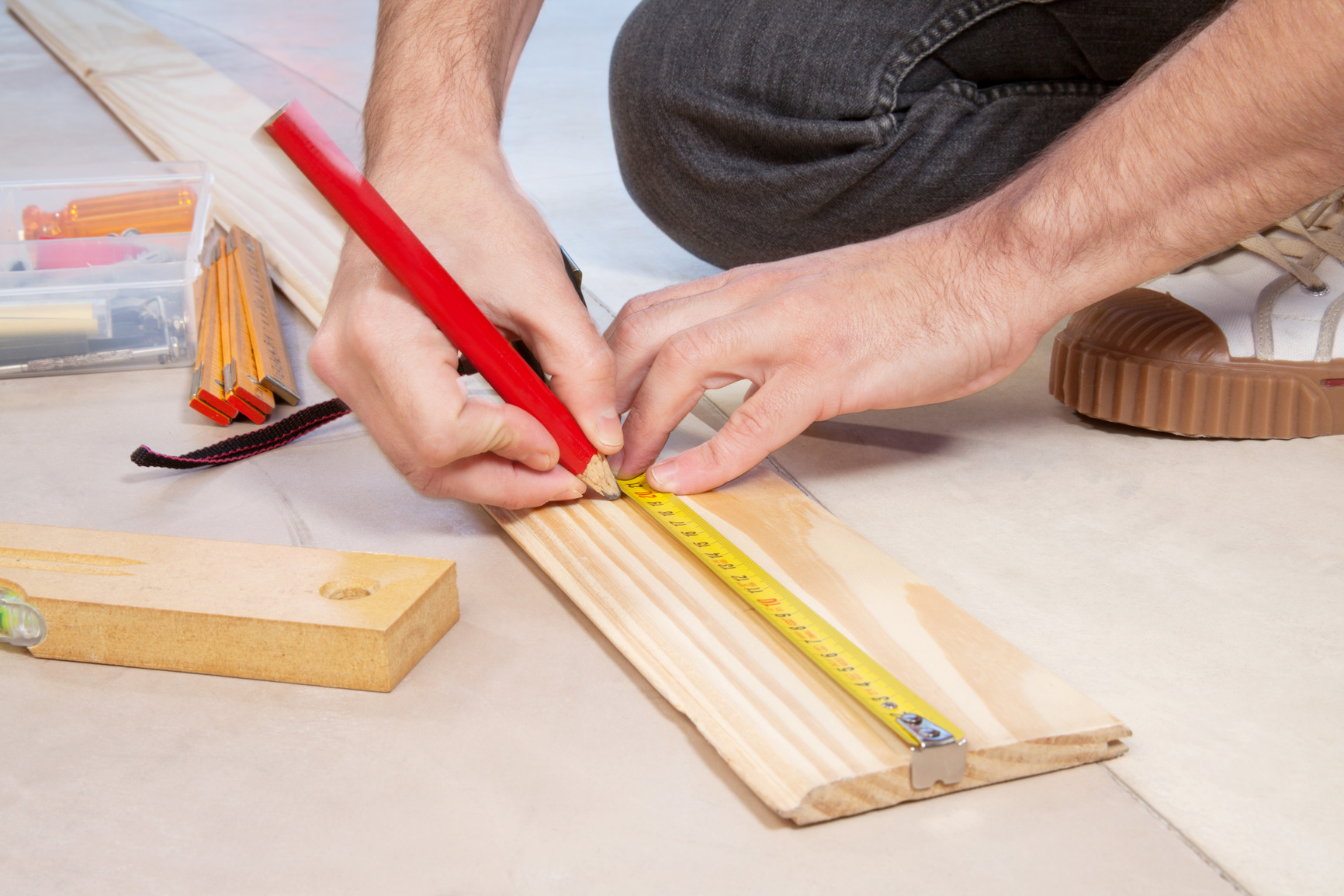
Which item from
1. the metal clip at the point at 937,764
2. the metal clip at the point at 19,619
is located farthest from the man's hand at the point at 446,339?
the metal clip at the point at 937,764

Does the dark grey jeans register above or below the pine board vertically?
above

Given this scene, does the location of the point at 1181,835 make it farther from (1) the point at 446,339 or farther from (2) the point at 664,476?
(1) the point at 446,339

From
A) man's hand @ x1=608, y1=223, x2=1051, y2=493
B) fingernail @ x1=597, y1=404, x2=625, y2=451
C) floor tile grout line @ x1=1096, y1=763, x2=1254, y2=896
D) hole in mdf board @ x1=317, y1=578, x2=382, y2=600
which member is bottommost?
floor tile grout line @ x1=1096, y1=763, x2=1254, y2=896

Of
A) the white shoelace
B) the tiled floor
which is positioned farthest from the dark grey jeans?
the tiled floor

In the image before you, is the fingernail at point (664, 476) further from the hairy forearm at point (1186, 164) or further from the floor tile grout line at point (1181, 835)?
the floor tile grout line at point (1181, 835)

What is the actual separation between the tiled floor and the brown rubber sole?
3 cm

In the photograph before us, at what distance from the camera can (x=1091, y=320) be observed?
154cm

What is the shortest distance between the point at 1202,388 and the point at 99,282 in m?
1.69

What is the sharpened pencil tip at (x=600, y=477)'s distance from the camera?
1.20m

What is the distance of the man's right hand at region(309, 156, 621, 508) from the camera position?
1.07m

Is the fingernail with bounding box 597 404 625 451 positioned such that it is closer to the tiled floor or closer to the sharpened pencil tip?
the sharpened pencil tip

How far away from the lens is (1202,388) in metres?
1.44

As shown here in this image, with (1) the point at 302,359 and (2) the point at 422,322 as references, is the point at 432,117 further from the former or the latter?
(1) the point at 302,359

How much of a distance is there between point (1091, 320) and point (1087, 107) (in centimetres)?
56
